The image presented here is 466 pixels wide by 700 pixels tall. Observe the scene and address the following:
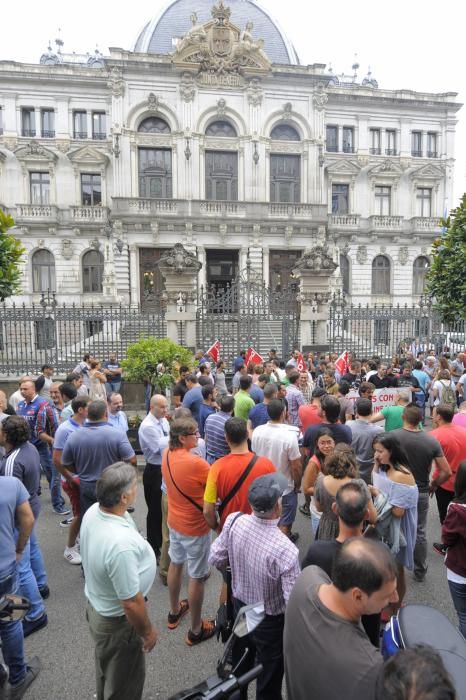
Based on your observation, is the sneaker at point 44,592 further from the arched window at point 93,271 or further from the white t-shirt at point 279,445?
the arched window at point 93,271

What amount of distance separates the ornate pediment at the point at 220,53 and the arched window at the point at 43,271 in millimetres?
14463

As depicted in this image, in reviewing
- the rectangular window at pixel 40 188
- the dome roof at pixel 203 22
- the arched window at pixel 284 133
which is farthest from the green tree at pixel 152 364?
the dome roof at pixel 203 22

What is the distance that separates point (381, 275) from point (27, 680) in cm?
3233

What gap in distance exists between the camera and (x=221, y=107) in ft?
90.1

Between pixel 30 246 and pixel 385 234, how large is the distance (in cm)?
2425

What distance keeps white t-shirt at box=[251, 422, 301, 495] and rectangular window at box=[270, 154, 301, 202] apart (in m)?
26.9


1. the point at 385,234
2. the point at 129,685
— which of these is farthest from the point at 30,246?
the point at 129,685

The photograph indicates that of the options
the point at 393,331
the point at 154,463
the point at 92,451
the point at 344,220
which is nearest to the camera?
the point at 92,451

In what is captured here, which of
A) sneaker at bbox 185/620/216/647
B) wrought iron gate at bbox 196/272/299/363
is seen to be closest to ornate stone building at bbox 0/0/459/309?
wrought iron gate at bbox 196/272/299/363

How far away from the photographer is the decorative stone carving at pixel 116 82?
26406 mm

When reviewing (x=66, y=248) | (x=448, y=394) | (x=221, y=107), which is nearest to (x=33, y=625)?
(x=448, y=394)

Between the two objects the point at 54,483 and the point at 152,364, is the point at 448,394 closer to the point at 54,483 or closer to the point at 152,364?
the point at 152,364

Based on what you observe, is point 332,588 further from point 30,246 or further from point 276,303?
point 30,246

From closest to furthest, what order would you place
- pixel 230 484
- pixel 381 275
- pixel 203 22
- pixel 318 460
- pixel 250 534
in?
1. pixel 250 534
2. pixel 230 484
3. pixel 318 460
4. pixel 203 22
5. pixel 381 275
